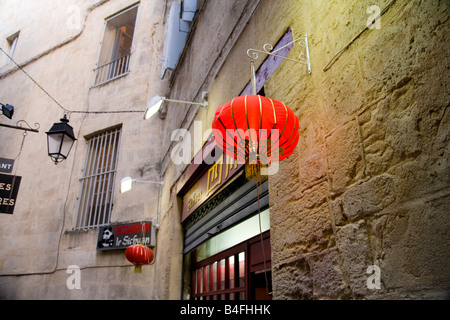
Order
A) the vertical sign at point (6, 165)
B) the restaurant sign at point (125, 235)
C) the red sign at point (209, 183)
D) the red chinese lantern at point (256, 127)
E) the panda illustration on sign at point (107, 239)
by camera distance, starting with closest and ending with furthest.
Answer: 1. the red chinese lantern at point (256, 127)
2. the red sign at point (209, 183)
3. the vertical sign at point (6, 165)
4. the restaurant sign at point (125, 235)
5. the panda illustration on sign at point (107, 239)

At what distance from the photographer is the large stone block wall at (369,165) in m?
1.64

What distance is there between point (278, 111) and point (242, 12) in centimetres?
254

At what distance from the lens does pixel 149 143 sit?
9.24 metres

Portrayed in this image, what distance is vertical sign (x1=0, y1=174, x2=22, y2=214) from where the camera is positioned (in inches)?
266

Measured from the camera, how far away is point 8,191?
6988mm

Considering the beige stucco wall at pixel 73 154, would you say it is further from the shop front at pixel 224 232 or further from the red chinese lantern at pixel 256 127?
the red chinese lantern at pixel 256 127

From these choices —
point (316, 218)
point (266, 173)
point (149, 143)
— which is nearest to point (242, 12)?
point (266, 173)

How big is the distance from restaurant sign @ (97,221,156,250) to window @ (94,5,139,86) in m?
5.04

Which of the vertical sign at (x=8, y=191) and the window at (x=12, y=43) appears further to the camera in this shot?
the window at (x=12, y=43)

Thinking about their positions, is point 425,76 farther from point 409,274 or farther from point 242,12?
point 242,12

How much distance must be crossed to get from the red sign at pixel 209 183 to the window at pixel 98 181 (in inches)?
134

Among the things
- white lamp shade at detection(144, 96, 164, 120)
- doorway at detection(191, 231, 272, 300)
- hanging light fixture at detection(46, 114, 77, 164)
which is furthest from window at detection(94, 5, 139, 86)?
doorway at detection(191, 231, 272, 300)
